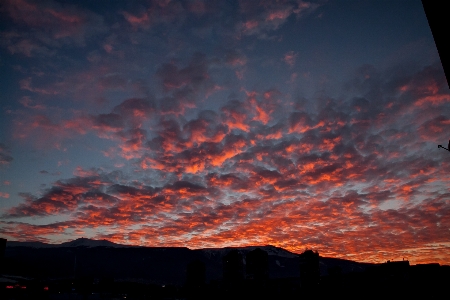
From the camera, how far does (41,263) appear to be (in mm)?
154250

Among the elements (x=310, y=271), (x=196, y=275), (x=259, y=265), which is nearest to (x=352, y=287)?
(x=310, y=271)

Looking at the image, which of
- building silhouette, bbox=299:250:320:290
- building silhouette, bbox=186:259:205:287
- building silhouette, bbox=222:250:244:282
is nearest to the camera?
building silhouette, bbox=299:250:320:290

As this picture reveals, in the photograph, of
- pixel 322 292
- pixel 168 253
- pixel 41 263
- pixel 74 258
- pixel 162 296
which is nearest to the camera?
pixel 322 292

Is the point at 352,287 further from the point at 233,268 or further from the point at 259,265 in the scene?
the point at 233,268

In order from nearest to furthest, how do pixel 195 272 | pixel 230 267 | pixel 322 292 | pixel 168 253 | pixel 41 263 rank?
pixel 322 292 → pixel 230 267 → pixel 195 272 → pixel 41 263 → pixel 168 253

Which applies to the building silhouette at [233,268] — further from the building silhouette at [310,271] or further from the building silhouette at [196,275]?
the building silhouette at [310,271]

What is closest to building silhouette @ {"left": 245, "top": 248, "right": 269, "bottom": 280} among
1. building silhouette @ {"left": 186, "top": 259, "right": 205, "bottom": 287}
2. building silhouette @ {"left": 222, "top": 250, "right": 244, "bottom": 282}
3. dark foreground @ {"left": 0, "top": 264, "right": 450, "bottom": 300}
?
dark foreground @ {"left": 0, "top": 264, "right": 450, "bottom": 300}

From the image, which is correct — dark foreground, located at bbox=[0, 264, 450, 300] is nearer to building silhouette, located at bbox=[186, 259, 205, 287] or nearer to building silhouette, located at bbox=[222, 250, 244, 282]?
building silhouette, located at bbox=[222, 250, 244, 282]

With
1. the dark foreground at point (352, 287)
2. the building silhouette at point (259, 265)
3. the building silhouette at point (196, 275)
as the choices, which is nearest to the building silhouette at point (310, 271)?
the dark foreground at point (352, 287)

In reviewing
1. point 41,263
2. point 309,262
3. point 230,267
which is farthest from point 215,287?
point 41,263

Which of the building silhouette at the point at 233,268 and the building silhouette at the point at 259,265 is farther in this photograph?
the building silhouette at the point at 233,268

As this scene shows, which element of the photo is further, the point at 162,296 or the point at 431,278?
the point at 162,296

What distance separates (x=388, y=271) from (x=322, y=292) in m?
6.76

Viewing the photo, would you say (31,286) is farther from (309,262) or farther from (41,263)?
(41,263)
